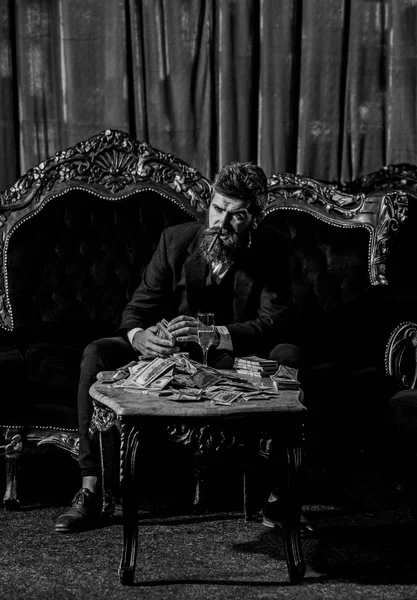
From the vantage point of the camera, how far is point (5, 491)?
3.46 m

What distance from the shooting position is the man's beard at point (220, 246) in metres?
3.49

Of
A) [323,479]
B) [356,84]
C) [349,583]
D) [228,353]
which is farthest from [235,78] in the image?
[349,583]

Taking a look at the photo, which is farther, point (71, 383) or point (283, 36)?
point (283, 36)

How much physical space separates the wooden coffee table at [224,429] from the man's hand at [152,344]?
0.49 m

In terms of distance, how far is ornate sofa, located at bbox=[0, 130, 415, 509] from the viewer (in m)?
3.67

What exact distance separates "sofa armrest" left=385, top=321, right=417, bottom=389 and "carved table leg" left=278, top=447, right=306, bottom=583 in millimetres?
1077

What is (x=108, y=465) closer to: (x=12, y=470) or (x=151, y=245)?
(x=12, y=470)

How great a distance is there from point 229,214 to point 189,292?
0.37 metres

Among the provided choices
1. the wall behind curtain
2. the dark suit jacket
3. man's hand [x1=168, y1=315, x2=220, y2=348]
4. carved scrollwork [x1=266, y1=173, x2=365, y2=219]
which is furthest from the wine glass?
the wall behind curtain

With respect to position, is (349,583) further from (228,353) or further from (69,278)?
(69,278)

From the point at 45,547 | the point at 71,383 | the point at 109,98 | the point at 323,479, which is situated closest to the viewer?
the point at 45,547

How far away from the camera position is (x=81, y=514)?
10.0ft

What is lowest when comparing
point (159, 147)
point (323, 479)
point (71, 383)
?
point (323, 479)

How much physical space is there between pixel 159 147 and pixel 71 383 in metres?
1.68
